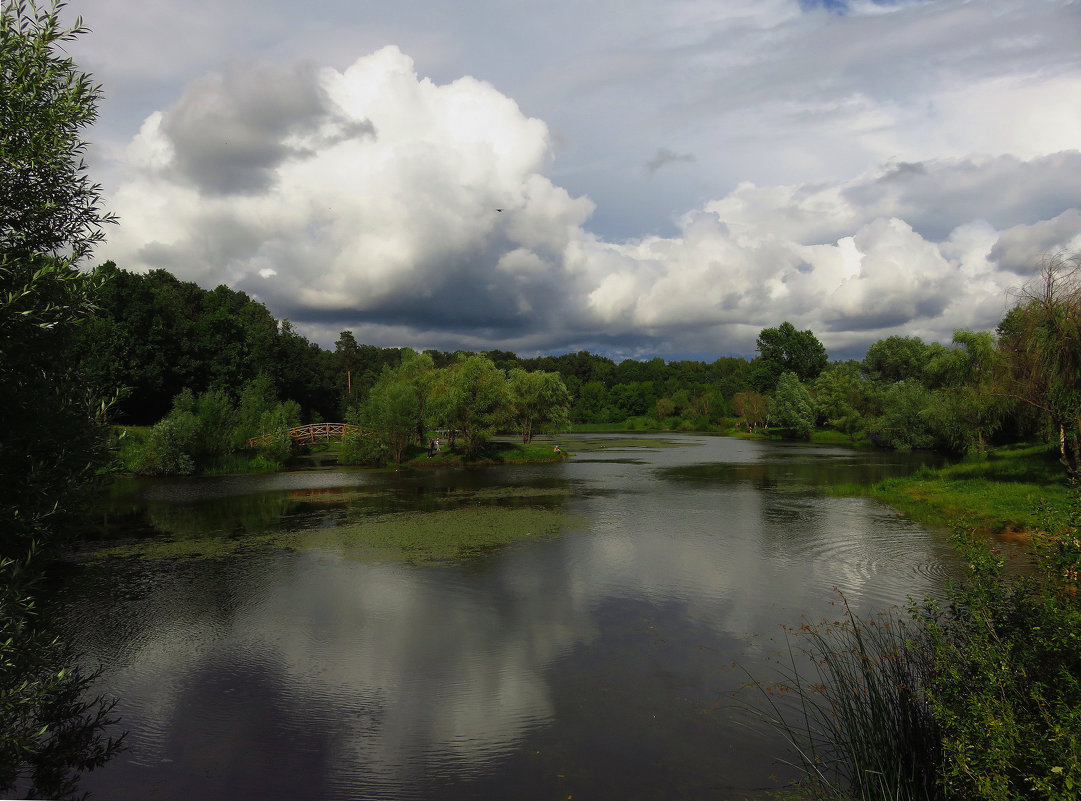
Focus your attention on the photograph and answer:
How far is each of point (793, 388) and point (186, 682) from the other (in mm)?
80008

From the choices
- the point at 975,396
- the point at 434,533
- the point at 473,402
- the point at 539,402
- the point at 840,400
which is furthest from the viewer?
the point at 840,400

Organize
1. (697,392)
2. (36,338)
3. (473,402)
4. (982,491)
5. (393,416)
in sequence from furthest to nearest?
(697,392) < (473,402) < (393,416) < (982,491) < (36,338)

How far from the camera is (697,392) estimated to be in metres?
123

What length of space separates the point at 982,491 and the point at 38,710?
25.7 meters

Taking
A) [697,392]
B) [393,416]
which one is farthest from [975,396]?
[697,392]

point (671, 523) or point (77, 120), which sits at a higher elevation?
point (77, 120)

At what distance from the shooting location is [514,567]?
14555 mm

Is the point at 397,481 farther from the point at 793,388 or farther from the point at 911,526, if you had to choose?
the point at 793,388

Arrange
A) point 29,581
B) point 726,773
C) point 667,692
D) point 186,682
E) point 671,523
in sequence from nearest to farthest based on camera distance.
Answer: point 29,581 < point 726,773 < point 667,692 < point 186,682 < point 671,523

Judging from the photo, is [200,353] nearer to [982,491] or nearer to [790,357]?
[982,491]

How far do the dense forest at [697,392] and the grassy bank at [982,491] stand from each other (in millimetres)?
1174

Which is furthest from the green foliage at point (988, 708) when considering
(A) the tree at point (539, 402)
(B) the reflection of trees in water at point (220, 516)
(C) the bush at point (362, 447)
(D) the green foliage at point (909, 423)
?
(D) the green foliage at point (909, 423)

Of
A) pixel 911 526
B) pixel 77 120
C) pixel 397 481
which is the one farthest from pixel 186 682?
pixel 397 481

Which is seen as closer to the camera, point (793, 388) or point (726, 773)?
point (726, 773)
